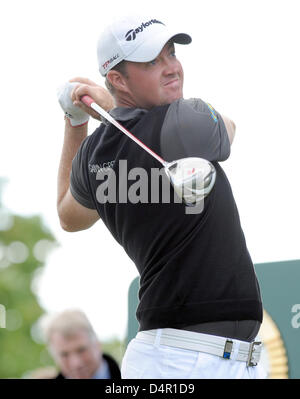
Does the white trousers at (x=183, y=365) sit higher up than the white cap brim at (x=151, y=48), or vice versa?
the white cap brim at (x=151, y=48)

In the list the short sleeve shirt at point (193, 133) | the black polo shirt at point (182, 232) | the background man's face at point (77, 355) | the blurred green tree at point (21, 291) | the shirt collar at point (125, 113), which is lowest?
the blurred green tree at point (21, 291)

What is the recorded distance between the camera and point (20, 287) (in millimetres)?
27578

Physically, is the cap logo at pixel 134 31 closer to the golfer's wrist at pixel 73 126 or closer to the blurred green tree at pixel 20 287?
the golfer's wrist at pixel 73 126

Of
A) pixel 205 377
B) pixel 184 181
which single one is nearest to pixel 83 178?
pixel 184 181

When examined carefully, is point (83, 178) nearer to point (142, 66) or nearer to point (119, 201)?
point (119, 201)

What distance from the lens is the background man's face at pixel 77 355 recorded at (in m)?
5.23

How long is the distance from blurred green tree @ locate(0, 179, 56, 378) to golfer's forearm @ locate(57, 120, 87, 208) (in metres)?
20.1

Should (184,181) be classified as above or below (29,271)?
above

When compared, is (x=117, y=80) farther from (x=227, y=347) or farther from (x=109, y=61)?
(x=227, y=347)

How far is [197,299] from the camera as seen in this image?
315 cm

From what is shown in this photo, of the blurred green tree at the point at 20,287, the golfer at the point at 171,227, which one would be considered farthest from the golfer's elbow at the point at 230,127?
the blurred green tree at the point at 20,287

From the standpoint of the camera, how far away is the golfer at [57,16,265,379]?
3141 mm
